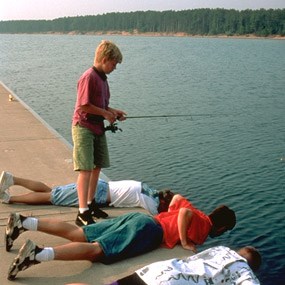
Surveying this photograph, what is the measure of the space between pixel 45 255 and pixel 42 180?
2.79 metres

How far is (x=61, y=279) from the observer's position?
158 inches

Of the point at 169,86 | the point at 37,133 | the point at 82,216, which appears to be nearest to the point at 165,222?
the point at 82,216

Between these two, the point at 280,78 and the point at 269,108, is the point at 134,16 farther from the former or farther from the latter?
the point at 269,108

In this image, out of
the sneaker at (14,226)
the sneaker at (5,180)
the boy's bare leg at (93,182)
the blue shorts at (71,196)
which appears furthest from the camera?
the blue shorts at (71,196)

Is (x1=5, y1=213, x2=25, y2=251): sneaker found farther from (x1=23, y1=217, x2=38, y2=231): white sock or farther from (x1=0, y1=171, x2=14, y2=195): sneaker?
(x1=0, y1=171, x2=14, y2=195): sneaker

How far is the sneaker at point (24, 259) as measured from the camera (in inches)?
151

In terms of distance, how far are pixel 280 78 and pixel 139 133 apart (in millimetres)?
19676

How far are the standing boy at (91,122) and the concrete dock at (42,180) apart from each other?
0.33 m

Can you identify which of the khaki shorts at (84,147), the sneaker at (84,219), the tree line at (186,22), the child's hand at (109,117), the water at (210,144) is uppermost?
the child's hand at (109,117)

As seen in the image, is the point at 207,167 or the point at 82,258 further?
the point at 207,167

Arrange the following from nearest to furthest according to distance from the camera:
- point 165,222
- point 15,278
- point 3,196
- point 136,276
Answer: point 136,276 < point 15,278 < point 165,222 < point 3,196

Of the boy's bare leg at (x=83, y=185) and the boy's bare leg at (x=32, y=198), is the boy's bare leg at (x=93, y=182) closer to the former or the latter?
the boy's bare leg at (x=83, y=185)

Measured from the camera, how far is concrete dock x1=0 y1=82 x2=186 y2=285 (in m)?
4.07

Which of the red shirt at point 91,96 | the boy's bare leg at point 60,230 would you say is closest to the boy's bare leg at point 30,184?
the red shirt at point 91,96
